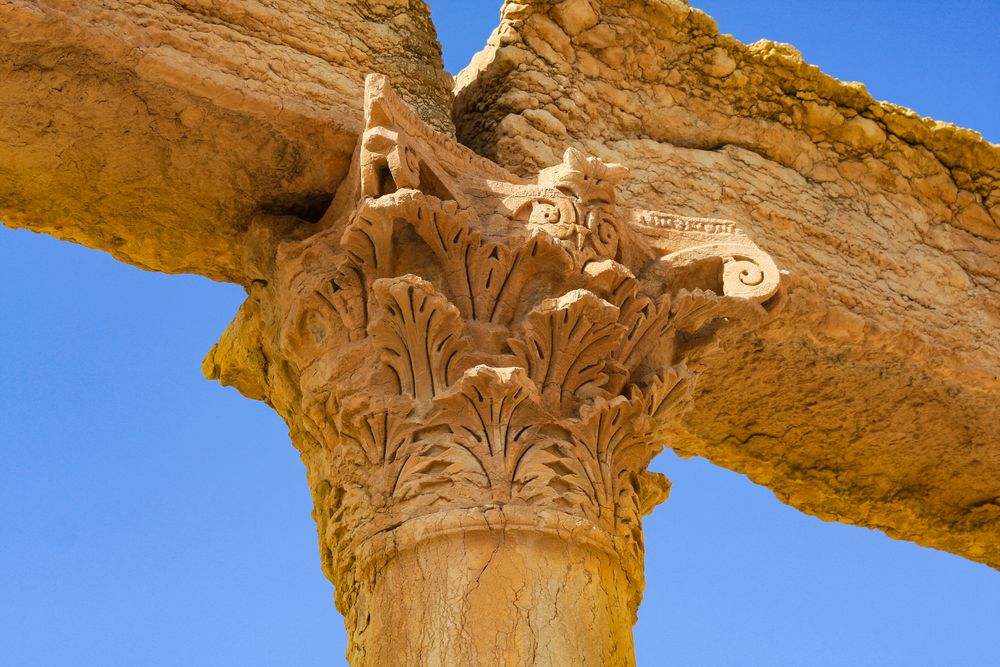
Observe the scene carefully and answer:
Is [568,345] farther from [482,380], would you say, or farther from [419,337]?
[419,337]

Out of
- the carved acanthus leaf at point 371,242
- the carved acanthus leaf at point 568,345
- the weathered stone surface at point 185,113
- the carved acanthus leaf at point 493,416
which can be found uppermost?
the weathered stone surface at point 185,113

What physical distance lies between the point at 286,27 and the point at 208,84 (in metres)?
0.62

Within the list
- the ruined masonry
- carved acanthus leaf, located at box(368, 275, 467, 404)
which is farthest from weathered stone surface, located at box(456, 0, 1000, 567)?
carved acanthus leaf, located at box(368, 275, 467, 404)

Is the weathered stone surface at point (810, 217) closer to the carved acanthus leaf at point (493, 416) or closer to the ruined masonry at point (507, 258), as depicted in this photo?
the ruined masonry at point (507, 258)

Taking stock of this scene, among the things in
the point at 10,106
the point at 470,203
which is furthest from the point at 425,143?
the point at 10,106

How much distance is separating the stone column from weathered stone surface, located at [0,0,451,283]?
252mm

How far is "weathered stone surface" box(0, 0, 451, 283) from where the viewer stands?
490cm

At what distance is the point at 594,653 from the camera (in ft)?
14.7

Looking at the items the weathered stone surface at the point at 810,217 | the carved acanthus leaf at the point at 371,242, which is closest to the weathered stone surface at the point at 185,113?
the carved acanthus leaf at the point at 371,242

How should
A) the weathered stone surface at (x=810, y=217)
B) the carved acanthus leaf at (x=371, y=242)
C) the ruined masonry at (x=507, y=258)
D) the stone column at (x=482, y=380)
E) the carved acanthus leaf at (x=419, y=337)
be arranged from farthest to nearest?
the weathered stone surface at (x=810, y=217) → the carved acanthus leaf at (x=371, y=242) → the carved acanthus leaf at (x=419, y=337) → the ruined masonry at (x=507, y=258) → the stone column at (x=482, y=380)

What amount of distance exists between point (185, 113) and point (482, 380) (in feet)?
5.52

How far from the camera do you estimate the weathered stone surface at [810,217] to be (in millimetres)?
6523

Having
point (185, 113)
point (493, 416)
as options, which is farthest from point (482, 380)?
point (185, 113)

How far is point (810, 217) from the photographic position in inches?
276
